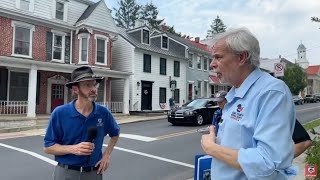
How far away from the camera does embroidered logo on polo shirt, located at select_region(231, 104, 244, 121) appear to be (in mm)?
1932

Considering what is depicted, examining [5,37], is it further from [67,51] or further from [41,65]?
[67,51]

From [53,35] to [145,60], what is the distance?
9003 millimetres

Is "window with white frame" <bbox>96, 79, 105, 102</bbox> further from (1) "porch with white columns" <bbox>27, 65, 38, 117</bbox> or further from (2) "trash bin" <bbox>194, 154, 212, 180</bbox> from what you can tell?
(2) "trash bin" <bbox>194, 154, 212, 180</bbox>

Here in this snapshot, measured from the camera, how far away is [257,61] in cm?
212

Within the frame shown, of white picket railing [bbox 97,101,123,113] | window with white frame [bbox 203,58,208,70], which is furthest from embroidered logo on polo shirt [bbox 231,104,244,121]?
window with white frame [bbox 203,58,208,70]

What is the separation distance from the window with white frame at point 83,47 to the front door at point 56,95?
8.37ft

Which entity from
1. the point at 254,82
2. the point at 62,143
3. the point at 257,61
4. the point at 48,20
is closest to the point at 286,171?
the point at 254,82

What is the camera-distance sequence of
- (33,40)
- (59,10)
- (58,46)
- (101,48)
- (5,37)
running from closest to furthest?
(5,37) < (33,40) < (58,46) < (59,10) < (101,48)

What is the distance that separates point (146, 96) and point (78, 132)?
2797cm

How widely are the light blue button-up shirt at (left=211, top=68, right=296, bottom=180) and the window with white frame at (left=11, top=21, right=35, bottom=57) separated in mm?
22109

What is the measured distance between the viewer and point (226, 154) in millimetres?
1914

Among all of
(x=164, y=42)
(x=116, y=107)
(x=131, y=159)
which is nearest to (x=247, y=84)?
(x=131, y=159)

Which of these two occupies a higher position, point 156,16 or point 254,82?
point 156,16

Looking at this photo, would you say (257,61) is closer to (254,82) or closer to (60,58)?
(254,82)
